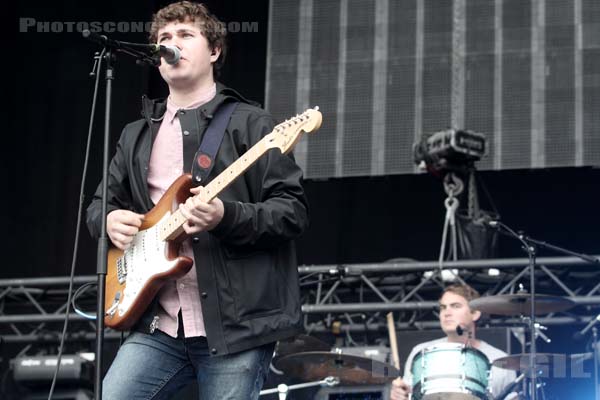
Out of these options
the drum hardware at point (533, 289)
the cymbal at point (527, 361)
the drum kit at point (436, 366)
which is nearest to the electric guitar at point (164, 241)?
the drum hardware at point (533, 289)

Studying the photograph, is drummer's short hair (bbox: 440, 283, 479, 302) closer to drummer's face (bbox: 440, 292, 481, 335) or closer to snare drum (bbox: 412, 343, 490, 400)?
drummer's face (bbox: 440, 292, 481, 335)

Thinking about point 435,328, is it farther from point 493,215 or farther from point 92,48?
point 92,48

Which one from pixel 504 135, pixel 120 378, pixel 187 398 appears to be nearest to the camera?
pixel 120 378

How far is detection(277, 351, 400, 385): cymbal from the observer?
23.4 feet

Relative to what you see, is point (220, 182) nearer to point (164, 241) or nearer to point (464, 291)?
point (164, 241)

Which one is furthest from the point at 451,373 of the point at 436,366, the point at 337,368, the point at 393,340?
the point at 393,340

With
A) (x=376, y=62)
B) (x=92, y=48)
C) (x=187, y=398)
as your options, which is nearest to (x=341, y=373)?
(x=187, y=398)

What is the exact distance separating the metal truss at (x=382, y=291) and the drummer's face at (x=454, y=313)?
387 mm

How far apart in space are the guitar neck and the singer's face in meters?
0.38

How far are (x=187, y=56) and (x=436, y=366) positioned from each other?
144 inches

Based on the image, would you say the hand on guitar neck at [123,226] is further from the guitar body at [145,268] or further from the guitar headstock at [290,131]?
the guitar headstock at [290,131]

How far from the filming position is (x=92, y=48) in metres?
9.41

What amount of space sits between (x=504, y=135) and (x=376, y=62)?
1037mm

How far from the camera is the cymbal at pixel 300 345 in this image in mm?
7500
